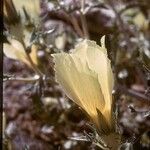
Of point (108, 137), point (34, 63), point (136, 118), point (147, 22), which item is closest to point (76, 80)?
point (108, 137)

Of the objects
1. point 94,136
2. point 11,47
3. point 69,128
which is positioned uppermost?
point 11,47

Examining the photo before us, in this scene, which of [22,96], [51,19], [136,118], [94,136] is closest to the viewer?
[94,136]

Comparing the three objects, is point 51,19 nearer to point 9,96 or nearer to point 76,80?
point 9,96

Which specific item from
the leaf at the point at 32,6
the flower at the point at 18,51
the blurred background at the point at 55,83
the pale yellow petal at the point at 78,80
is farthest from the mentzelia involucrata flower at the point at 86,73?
the leaf at the point at 32,6

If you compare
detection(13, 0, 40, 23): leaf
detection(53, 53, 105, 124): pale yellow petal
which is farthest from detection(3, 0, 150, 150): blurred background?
detection(53, 53, 105, 124): pale yellow petal

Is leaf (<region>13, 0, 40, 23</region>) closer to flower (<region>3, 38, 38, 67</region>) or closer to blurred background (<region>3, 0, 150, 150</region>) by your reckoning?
blurred background (<region>3, 0, 150, 150</region>)

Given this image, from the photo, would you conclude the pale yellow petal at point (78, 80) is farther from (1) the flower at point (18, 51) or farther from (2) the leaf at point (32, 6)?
(2) the leaf at point (32, 6)
